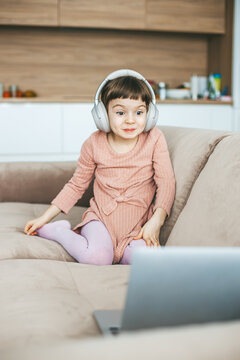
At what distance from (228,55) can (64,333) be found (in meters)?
3.59

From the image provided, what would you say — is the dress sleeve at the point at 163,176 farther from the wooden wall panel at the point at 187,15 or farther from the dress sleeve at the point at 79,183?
the wooden wall panel at the point at 187,15

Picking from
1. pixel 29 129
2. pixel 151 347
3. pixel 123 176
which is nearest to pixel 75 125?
pixel 29 129

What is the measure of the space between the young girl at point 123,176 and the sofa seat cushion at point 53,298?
228 millimetres

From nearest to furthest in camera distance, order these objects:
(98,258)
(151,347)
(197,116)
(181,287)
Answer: (151,347)
(181,287)
(98,258)
(197,116)

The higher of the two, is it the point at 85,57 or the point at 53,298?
the point at 85,57

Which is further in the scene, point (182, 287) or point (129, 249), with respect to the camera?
point (129, 249)

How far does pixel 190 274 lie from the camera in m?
0.58

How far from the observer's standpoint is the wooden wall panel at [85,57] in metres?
3.89

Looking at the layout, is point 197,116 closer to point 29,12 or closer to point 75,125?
point 75,125

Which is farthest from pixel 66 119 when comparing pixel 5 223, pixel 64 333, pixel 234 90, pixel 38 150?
pixel 64 333

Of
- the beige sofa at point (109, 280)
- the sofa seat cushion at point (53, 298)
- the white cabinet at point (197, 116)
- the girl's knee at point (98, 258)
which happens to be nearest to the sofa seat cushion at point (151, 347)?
the beige sofa at point (109, 280)

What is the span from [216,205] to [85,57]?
318 cm

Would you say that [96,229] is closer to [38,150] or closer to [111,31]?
[38,150]

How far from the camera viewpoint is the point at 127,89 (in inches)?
59.7
